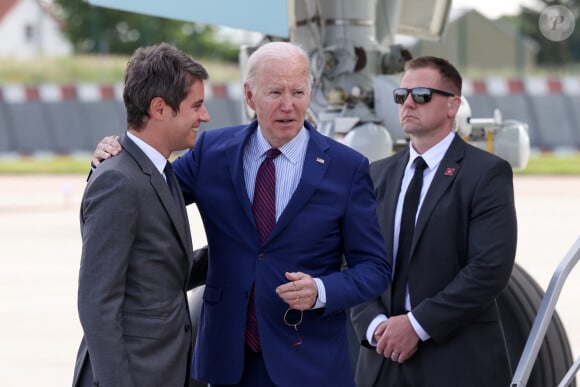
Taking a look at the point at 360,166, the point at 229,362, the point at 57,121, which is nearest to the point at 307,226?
the point at 360,166

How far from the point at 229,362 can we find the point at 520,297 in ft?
6.64

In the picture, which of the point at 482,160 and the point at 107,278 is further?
the point at 482,160

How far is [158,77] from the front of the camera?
2.96 m

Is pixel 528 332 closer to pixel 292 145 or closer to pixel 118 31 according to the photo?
pixel 292 145

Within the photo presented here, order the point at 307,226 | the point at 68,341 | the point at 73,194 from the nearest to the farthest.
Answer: the point at 307,226
the point at 68,341
the point at 73,194

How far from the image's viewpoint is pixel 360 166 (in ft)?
10.6

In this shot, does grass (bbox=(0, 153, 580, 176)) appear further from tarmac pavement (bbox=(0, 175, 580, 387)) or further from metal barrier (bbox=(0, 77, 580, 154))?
tarmac pavement (bbox=(0, 175, 580, 387))

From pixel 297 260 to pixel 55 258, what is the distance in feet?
29.1

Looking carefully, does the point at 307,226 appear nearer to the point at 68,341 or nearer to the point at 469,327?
the point at 469,327

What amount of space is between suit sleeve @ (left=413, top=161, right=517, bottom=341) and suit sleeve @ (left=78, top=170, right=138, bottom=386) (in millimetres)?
1083

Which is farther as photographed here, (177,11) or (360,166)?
(177,11)

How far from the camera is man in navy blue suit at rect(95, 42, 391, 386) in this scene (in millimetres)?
3119

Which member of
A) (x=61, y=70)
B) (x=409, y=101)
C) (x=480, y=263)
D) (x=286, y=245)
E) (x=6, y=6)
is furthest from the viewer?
(x=6, y=6)

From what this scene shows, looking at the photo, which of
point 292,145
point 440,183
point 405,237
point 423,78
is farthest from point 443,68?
point 292,145
